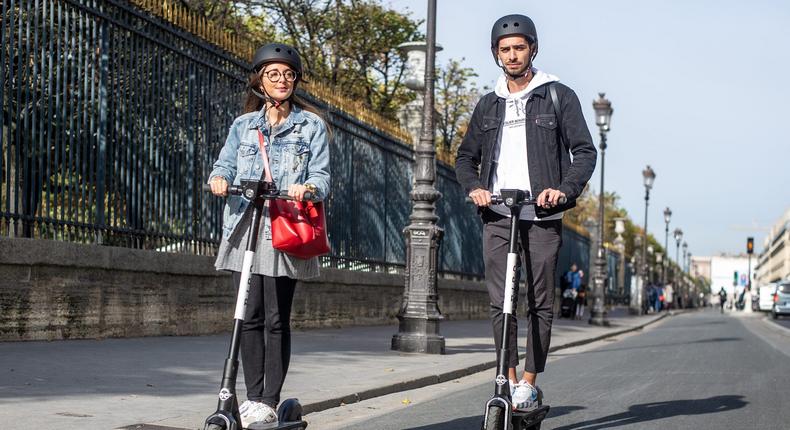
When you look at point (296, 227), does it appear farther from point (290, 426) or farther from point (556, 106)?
point (556, 106)

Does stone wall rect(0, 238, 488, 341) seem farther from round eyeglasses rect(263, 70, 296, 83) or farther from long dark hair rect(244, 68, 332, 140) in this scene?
round eyeglasses rect(263, 70, 296, 83)

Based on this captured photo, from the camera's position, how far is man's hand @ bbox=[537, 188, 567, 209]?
16.3ft

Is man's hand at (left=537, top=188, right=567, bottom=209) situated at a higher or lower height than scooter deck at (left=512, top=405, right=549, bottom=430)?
higher

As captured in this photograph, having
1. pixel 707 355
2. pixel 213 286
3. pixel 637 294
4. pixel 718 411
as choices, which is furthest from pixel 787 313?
pixel 718 411

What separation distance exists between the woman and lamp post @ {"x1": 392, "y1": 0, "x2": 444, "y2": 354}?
22.9ft

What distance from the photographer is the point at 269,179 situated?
480 cm

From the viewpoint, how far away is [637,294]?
47812 millimetres

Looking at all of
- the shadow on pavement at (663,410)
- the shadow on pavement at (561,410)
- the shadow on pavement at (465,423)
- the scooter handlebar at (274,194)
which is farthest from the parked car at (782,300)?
the scooter handlebar at (274,194)

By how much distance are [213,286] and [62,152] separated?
3208mm

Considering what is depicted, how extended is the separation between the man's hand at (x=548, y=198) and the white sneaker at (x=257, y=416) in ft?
5.04

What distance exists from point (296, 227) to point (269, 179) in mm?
260

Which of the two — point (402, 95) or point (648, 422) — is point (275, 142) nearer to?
point (648, 422)

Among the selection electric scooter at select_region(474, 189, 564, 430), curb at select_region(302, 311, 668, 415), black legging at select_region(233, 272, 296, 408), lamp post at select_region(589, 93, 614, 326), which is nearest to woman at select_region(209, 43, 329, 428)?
black legging at select_region(233, 272, 296, 408)

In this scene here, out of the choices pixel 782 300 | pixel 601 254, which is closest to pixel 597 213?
pixel 782 300
